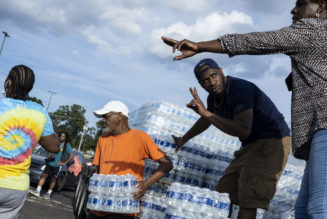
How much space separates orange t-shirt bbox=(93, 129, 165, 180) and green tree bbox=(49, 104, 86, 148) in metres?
96.4

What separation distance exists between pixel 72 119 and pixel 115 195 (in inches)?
3924

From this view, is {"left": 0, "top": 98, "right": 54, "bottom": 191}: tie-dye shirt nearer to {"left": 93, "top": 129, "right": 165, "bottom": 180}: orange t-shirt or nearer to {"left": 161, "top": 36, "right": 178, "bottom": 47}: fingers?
{"left": 93, "top": 129, "right": 165, "bottom": 180}: orange t-shirt

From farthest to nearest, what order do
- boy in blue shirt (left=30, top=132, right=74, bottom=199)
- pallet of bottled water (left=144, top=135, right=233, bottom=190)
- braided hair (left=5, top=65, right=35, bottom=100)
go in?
boy in blue shirt (left=30, top=132, right=74, bottom=199), pallet of bottled water (left=144, top=135, right=233, bottom=190), braided hair (left=5, top=65, right=35, bottom=100)

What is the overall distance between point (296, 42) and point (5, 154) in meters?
2.47

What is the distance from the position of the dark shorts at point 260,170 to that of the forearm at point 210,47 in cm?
167

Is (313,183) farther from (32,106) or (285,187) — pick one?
(285,187)

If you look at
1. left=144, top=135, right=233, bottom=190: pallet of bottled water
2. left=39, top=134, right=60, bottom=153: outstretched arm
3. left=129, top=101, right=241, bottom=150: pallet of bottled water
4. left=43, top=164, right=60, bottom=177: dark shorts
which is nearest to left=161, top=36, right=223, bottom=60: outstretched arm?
left=39, top=134, right=60, bottom=153: outstretched arm

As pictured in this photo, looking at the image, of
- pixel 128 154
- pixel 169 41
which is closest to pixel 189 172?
pixel 128 154

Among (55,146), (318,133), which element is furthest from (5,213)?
(318,133)

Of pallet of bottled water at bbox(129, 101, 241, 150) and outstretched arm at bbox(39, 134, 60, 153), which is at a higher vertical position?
pallet of bottled water at bbox(129, 101, 241, 150)

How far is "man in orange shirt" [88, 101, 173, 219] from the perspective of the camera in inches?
172

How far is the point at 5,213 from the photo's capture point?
341 centimetres

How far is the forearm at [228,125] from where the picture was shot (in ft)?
11.1

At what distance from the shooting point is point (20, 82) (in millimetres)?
3707
